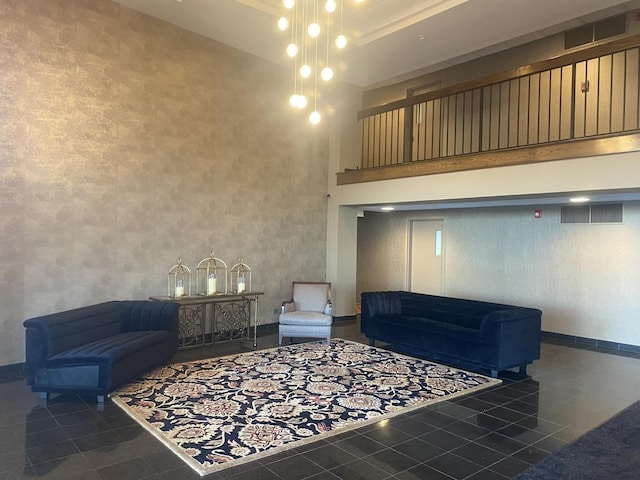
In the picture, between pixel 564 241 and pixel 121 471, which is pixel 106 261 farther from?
pixel 564 241

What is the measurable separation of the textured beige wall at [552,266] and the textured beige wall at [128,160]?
3.20 m

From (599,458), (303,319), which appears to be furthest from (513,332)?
(303,319)

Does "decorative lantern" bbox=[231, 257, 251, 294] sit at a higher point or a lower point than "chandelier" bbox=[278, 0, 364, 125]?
lower

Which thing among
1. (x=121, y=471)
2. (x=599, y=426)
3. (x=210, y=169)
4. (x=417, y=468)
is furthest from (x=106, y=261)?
(x=599, y=426)

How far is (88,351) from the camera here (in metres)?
4.21

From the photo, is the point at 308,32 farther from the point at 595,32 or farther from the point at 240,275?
the point at 595,32

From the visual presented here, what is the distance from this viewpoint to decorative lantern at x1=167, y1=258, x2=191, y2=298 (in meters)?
6.34

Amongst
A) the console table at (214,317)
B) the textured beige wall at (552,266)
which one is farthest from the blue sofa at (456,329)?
the textured beige wall at (552,266)

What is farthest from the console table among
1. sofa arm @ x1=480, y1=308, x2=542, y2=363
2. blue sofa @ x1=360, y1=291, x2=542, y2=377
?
sofa arm @ x1=480, y1=308, x2=542, y2=363

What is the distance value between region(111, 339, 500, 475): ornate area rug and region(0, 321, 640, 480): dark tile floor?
0.13m

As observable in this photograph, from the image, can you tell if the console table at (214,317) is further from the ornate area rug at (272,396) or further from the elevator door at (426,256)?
the elevator door at (426,256)

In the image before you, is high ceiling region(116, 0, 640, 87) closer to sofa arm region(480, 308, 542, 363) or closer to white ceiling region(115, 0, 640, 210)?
white ceiling region(115, 0, 640, 210)

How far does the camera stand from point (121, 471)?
116 inches

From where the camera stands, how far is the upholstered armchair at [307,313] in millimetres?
6457
